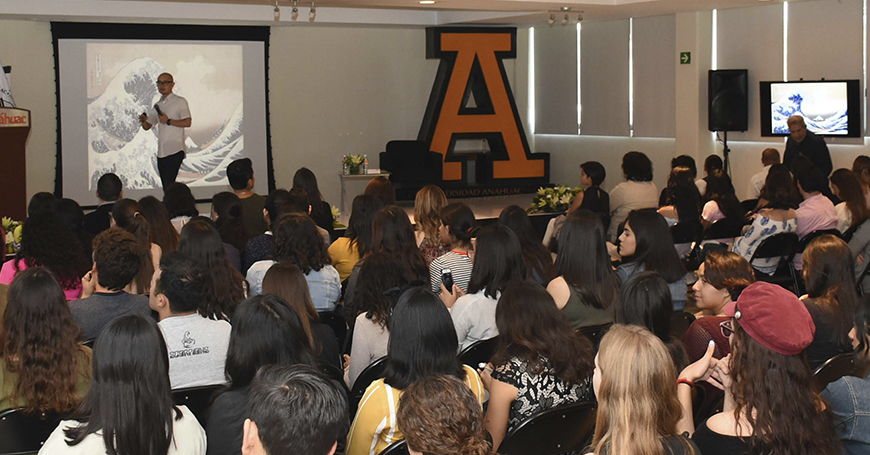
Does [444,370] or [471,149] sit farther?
[471,149]

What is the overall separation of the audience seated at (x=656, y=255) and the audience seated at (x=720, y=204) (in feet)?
8.11

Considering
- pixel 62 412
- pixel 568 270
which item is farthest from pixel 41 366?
pixel 568 270

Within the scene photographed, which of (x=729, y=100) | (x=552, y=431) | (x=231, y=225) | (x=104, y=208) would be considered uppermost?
(x=729, y=100)

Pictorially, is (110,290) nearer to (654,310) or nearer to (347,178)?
(654,310)

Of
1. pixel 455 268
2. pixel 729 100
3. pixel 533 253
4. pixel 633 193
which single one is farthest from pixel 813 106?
pixel 455 268

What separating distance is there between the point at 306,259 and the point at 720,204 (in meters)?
3.91

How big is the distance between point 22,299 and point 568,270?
242 centimetres

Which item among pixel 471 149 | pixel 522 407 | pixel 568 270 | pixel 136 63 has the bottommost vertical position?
pixel 522 407

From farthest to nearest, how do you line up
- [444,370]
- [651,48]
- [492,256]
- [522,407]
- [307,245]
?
[651,48], [307,245], [492,256], [522,407], [444,370]

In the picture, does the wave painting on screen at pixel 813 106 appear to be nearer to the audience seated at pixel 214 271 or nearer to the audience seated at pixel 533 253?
the audience seated at pixel 533 253

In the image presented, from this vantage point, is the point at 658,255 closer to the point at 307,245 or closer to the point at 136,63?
the point at 307,245

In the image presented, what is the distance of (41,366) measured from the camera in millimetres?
2912

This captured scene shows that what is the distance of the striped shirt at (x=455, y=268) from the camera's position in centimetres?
478

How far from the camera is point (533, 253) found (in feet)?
16.3
